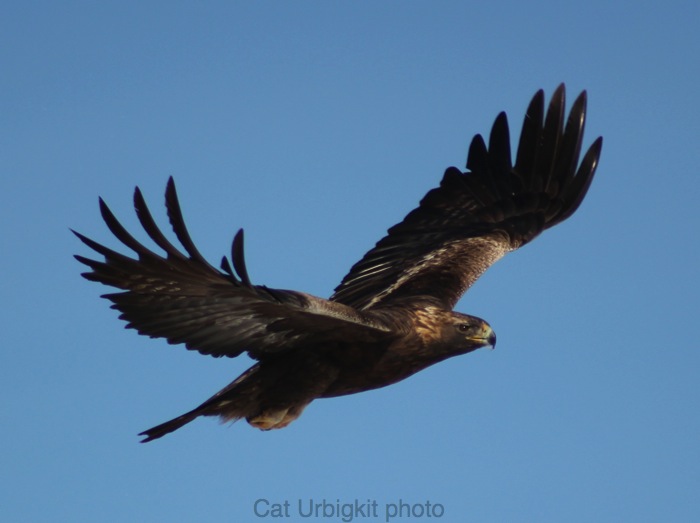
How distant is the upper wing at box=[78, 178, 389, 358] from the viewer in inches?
300

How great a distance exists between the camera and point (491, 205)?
1199cm

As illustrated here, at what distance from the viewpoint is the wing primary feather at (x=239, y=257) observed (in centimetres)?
725

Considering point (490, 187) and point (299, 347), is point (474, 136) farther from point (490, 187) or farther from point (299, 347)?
point (299, 347)

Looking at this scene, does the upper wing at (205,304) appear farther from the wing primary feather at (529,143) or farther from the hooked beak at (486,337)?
the wing primary feather at (529,143)

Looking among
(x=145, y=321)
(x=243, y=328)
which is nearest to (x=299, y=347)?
(x=243, y=328)

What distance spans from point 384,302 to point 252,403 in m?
1.87

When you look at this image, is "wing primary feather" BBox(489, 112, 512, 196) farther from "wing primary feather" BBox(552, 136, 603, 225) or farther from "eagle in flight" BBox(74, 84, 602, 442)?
"wing primary feather" BBox(552, 136, 603, 225)

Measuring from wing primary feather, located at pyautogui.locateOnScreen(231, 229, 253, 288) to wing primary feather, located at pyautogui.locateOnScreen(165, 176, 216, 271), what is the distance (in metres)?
0.32

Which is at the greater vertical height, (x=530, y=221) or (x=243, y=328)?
(x=530, y=221)

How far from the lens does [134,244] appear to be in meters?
7.73

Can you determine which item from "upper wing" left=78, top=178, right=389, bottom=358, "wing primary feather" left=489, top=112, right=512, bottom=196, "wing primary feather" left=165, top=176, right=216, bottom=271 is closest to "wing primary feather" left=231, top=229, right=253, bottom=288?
"upper wing" left=78, top=178, right=389, bottom=358

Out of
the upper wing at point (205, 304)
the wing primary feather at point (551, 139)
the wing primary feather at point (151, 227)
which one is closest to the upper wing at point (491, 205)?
the wing primary feather at point (551, 139)

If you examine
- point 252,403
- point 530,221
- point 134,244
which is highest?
point 530,221

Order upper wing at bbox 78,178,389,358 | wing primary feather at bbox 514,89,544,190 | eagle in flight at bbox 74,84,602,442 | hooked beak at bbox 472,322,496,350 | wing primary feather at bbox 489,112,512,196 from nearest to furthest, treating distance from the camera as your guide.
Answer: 1. upper wing at bbox 78,178,389,358
2. eagle in flight at bbox 74,84,602,442
3. hooked beak at bbox 472,322,496,350
4. wing primary feather at bbox 514,89,544,190
5. wing primary feather at bbox 489,112,512,196
